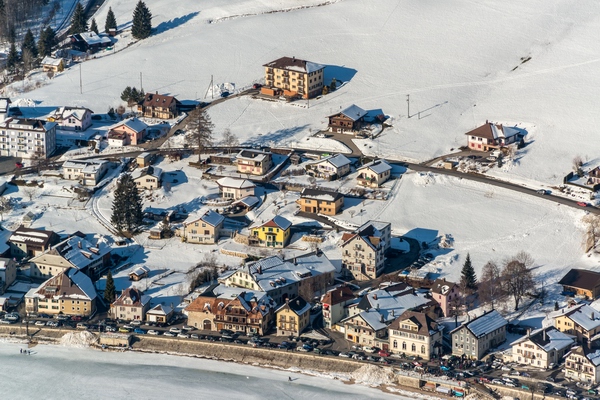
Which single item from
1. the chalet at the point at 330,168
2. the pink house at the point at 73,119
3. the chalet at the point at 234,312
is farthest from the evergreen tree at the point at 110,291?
the pink house at the point at 73,119

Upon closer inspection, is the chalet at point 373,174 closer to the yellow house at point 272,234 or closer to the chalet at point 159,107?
the yellow house at point 272,234

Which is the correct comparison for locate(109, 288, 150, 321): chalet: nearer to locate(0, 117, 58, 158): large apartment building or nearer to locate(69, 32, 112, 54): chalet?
locate(0, 117, 58, 158): large apartment building

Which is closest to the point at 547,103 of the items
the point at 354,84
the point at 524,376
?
the point at 354,84

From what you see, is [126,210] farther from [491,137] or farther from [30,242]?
[491,137]

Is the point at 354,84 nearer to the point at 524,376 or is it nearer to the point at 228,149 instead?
the point at 228,149

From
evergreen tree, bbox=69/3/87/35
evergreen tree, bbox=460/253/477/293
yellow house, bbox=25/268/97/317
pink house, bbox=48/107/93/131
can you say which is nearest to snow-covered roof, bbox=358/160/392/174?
evergreen tree, bbox=460/253/477/293

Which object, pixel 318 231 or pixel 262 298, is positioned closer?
pixel 262 298
